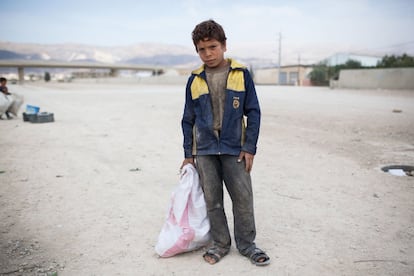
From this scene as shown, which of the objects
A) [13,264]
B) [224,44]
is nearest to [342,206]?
[224,44]

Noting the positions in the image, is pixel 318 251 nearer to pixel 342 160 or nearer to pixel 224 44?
pixel 224 44

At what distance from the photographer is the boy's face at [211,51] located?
2.21 m

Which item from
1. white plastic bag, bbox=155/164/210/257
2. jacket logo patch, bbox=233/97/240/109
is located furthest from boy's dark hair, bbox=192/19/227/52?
white plastic bag, bbox=155/164/210/257

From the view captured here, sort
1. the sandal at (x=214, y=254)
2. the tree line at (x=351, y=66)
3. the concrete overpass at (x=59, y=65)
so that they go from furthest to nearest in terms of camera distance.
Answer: the concrete overpass at (x=59, y=65) → the tree line at (x=351, y=66) → the sandal at (x=214, y=254)

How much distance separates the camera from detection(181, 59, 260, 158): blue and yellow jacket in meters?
2.25

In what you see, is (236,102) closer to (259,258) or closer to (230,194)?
(230,194)

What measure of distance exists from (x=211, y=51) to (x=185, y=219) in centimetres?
123

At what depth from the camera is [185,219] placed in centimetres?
248

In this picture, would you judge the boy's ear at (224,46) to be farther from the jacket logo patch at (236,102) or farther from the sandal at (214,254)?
the sandal at (214,254)

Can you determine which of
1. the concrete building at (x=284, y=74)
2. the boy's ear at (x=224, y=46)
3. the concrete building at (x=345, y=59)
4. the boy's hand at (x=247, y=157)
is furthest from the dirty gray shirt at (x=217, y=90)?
the concrete building at (x=345, y=59)

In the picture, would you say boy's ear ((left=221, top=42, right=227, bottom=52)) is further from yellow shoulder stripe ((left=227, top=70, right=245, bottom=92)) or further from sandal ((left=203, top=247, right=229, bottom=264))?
sandal ((left=203, top=247, right=229, bottom=264))

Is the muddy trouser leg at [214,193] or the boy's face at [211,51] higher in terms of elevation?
the boy's face at [211,51]

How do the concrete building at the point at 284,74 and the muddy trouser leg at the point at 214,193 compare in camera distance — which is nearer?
the muddy trouser leg at the point at 214,193

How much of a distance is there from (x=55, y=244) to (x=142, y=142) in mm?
4032
